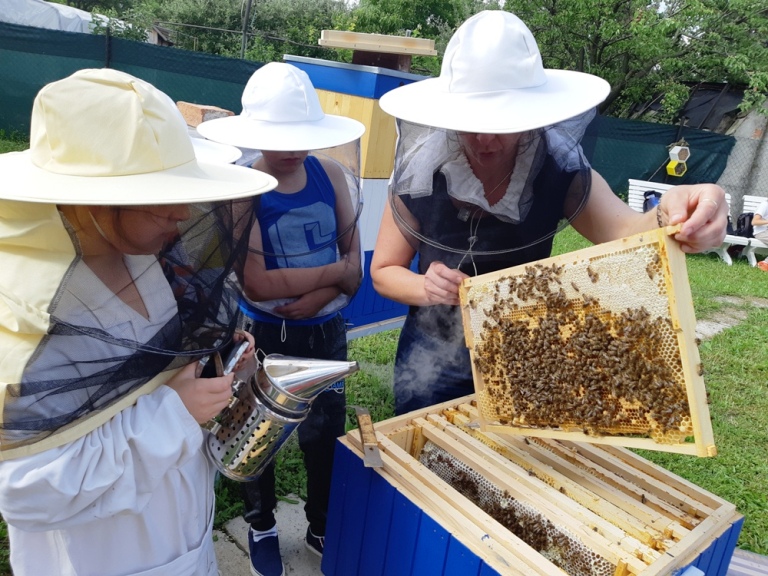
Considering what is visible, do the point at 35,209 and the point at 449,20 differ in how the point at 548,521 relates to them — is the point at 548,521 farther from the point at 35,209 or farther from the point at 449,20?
the point at 449,20

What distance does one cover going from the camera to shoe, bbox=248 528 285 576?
2.62m

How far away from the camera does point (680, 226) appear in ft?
4.71

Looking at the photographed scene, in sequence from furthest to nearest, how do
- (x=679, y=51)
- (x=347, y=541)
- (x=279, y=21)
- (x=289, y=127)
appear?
(x=279, y=21)
(x=679, y=51)
(x=289, y=127)
(x=347, y=541)

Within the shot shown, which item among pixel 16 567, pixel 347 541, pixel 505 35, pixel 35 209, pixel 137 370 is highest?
pixel 505 35

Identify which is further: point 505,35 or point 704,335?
point 704,335

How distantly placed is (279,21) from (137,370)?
26436mm

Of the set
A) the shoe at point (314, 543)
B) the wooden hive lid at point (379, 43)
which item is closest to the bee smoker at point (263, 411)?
the shoe at point (314, 543)

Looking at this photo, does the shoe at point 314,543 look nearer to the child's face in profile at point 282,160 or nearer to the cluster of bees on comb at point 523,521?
the cluster of bees on comb at point 523,521

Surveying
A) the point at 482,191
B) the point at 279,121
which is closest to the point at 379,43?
the point at 279,121

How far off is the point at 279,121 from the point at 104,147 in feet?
4.15

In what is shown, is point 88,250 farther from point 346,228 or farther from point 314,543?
point 314,543

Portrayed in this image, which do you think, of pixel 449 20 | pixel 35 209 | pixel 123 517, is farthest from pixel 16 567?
pixel 449 20

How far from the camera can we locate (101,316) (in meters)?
1.25

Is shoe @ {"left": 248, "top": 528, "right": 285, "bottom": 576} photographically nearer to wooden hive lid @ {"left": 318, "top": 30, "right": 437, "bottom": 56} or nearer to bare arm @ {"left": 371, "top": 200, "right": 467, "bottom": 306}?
bare arm @ {"left": 371, "top": 200, "right": 467, "bottom": 306}
